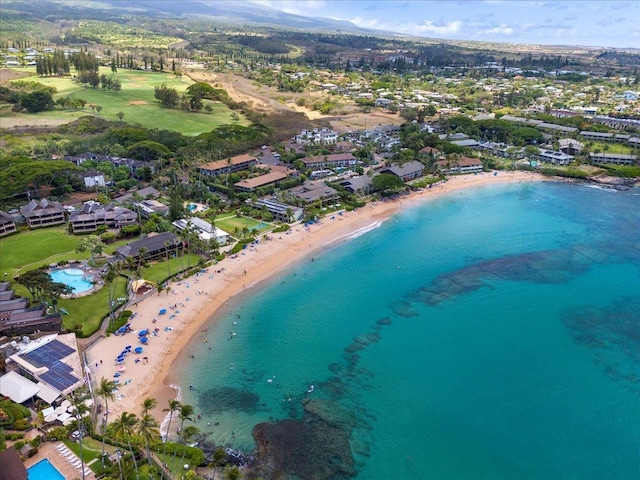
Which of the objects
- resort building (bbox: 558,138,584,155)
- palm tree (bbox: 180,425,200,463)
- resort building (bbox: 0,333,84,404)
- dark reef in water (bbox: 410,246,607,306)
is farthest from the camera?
resort building (bbox: 558,138,584,155)

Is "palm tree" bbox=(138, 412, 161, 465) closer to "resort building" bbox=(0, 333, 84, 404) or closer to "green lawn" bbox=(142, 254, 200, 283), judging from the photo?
"resort building" bbox=(0, 333, 84, 404)

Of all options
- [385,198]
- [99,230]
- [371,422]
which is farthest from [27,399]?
[385,198]

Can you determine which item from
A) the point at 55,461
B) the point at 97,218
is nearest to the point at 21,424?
the point at 55,461

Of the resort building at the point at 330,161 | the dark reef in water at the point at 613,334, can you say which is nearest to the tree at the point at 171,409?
the dark reef in water at the point at 613,334

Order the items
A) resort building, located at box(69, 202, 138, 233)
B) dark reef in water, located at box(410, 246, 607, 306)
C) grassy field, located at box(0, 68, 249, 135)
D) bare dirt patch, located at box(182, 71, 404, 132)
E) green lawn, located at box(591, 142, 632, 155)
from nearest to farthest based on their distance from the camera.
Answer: dark reef in water, located at box(410, 246, 607, 306)
resort building, located at box(69, 202, 138, 233)
green lawn, located at box(591, 142, 632, 155)
grassy field, located at box(0, 68, 249, 135)
bare dirt patch, located at box(182, 71, 404, 132)

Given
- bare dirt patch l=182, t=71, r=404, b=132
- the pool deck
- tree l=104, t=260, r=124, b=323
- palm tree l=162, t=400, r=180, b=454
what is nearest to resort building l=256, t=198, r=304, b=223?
tree l=104, t=260, r=124, b=323

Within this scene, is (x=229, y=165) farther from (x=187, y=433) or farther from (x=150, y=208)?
(x=187, y=433)
